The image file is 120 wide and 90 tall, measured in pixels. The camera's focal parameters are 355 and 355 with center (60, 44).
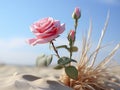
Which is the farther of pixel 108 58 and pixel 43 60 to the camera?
pixel 108 58

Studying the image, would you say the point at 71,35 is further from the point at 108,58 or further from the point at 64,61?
the point at 108,58

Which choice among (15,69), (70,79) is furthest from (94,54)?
(15,69)

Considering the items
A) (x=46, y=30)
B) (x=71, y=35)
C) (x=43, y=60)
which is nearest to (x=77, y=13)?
(x=71, y=35)

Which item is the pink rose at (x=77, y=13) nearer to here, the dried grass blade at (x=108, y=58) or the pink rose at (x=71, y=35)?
the pink rose at (x=71, y=35)

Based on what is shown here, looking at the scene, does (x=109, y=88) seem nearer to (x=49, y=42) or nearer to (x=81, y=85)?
(x=81, y=85)

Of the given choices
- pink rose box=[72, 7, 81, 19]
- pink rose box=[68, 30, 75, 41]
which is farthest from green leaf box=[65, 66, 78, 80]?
pink rose box=[72, 7, 81, 19]

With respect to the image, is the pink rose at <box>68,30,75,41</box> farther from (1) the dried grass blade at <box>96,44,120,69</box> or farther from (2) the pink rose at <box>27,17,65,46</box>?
(1) the dried grass blade at <box>96,44,120,69</box>
